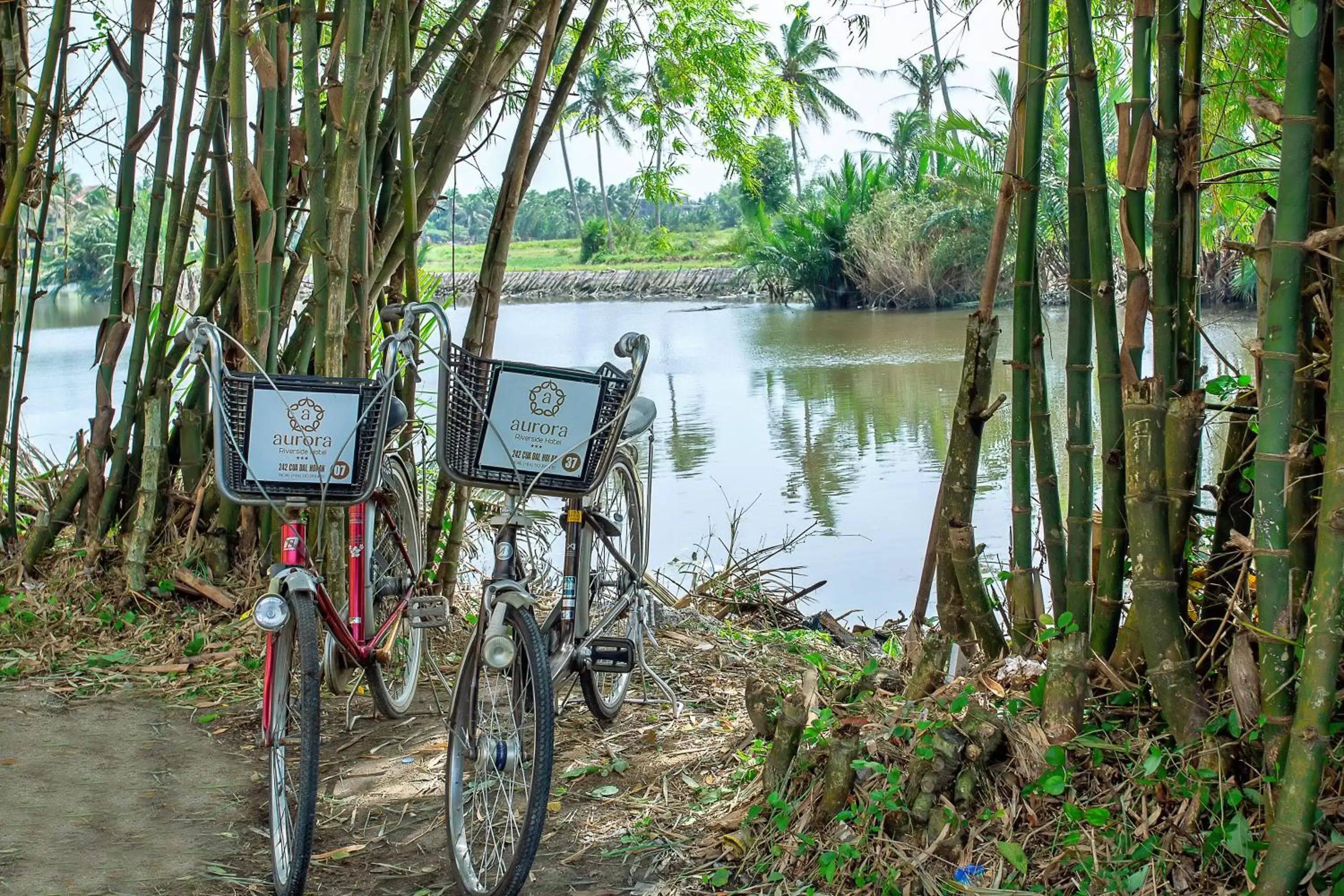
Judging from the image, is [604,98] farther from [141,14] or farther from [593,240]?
[593,240]

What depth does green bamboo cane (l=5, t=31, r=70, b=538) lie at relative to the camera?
4793 millimetres

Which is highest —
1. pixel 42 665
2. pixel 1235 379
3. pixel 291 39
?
pixel 291 39

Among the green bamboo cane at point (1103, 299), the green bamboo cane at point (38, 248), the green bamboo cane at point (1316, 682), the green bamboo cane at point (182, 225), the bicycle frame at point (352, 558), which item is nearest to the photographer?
the green bamboo cane at point (1316, 682)

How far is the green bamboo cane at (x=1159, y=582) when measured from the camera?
2.33 meters

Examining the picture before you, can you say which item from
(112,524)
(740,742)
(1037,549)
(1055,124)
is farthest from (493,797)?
(1055,124)

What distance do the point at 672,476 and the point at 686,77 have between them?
3027mm

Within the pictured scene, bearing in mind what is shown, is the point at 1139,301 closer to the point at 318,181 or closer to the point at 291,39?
the point at 318,181

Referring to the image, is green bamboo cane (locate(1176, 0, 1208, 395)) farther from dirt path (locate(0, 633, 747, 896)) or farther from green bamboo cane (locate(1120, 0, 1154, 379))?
dirt path (locate(0, 633, 747, 896))

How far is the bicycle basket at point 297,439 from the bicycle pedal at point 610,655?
2.27 feet

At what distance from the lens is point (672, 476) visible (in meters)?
9.77

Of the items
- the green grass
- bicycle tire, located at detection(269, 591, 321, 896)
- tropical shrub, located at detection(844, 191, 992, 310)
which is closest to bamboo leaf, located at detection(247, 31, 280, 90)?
bicycle tire, located at detection(269, 591, 321, 896)

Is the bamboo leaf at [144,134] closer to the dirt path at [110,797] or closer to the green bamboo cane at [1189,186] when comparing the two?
the dirt path at [110,797]

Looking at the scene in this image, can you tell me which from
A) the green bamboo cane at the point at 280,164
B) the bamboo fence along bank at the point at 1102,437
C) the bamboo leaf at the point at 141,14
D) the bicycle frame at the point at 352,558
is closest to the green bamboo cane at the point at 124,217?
the bamboo leaf at the point at 141,14

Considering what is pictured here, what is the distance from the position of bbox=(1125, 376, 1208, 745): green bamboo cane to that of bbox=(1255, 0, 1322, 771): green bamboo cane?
0.17 meters
